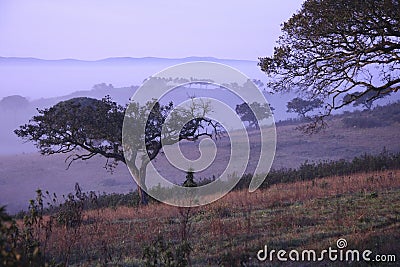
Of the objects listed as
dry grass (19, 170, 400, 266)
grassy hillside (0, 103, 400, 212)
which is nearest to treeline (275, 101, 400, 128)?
grassy hillside (0, 103, 400, 212)

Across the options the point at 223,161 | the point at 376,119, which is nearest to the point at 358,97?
the point at 223,161

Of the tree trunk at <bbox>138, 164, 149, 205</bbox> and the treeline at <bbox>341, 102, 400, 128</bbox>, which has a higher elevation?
the treeline at <bbox>341, 102, 400, 128</bbox>

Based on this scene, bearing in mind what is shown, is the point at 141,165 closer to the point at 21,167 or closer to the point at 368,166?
the point at 368,166

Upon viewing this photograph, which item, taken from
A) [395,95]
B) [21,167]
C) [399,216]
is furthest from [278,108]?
[399,216]

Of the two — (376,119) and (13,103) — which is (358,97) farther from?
(13,103)

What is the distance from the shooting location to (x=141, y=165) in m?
22.2

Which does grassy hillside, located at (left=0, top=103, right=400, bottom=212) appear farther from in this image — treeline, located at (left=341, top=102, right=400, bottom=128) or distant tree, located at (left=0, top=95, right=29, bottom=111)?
distant tree, located at (left=0, top=95, right=29, bottom=111)
